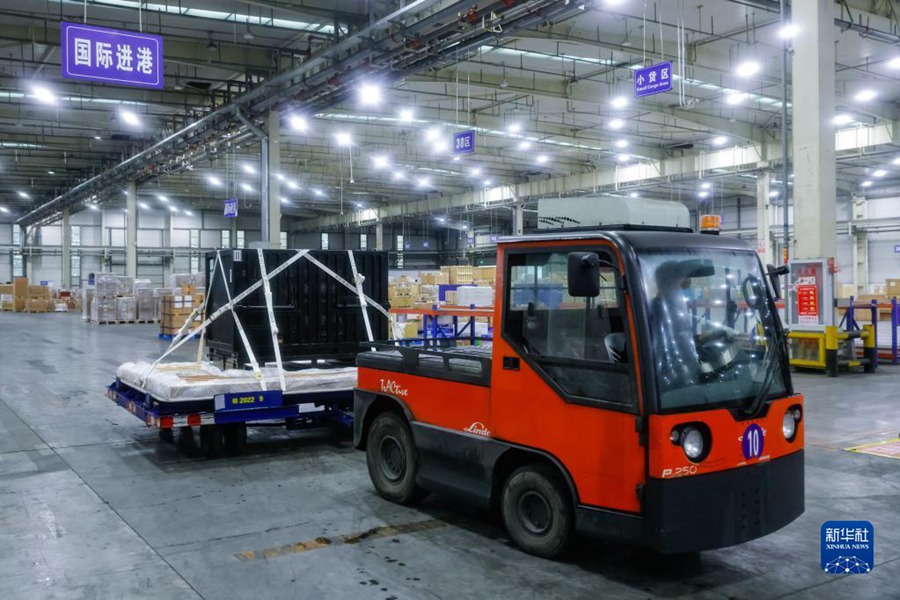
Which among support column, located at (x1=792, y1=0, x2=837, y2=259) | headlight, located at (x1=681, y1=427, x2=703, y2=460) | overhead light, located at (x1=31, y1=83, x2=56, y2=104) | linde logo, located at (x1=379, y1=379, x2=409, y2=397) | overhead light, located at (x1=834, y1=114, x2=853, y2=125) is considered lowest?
headlight, located at (x1=681, y1=427, x2=703, y2=460)

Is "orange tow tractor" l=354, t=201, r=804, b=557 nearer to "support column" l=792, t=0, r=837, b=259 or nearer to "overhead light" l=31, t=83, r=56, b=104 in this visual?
"support column" l=792, t=0, r=837, b=259

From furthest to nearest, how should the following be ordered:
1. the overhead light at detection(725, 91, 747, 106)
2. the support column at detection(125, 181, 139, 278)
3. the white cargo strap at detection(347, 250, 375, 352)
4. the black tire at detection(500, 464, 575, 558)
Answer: the support column at detection(125, 181, 139, 278)
the overhead light at detection(725, 91, 747, 106)
the white cargo strap at detection(347, 250, 375, 352)
the black tire at detection(500, 464, 575, 558)

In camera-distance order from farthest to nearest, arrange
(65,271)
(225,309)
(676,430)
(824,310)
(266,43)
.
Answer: (65,271) → (266,43) → (824,310) → (225,309) → (676,430)

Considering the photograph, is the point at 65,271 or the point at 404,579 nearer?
the point at 404,579

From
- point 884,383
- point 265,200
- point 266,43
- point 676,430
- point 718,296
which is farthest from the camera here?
point 265,200

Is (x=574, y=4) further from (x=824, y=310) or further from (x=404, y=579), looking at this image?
(x=404, y=579)

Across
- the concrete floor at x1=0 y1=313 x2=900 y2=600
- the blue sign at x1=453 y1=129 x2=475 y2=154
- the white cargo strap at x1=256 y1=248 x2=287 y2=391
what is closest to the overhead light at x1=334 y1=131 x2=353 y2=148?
the blue sign at x1=453 y1=129 x2=475 y2=154

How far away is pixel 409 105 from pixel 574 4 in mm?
10397

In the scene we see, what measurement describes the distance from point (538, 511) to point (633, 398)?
1.12 meters

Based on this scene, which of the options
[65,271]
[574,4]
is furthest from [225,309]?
[65,271]

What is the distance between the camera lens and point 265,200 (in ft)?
67.4

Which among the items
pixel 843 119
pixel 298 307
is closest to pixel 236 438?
pixel 298 307

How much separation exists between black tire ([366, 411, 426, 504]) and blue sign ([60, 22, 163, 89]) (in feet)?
22.2

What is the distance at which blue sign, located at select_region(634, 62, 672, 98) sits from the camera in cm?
1304
